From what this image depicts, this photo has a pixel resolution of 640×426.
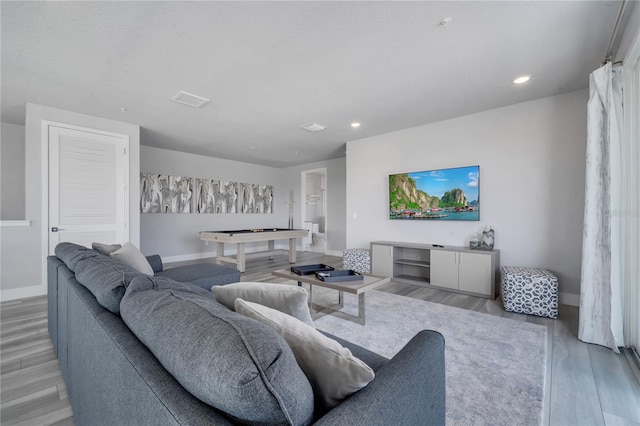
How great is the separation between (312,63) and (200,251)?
5.57m

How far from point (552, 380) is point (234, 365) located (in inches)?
92.3

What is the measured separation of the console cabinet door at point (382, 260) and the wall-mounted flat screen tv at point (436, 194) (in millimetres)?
628

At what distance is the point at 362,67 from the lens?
9.02 feet

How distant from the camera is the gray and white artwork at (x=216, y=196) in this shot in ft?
22.2

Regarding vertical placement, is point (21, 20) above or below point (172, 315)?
above

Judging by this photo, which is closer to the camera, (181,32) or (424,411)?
(424,411)

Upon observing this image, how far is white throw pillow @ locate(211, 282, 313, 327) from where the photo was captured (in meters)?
1.12

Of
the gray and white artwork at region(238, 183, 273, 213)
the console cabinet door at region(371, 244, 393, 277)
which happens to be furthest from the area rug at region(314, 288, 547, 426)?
the gray and white artwork at region(238, 183, 273, 213)

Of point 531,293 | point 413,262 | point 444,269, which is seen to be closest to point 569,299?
point 531,293

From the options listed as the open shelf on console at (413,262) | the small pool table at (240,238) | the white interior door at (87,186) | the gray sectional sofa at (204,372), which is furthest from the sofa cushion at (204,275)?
the open shelf on console at (413,262)

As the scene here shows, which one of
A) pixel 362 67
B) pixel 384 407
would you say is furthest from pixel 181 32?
pixel 384 407

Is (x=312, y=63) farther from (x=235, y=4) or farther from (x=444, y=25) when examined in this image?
(x=444, y=25)

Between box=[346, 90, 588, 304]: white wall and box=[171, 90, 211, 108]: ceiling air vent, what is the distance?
321 centimetres

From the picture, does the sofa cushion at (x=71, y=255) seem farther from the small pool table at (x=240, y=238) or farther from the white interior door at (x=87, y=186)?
the small pool table at (x=240, y=238)
